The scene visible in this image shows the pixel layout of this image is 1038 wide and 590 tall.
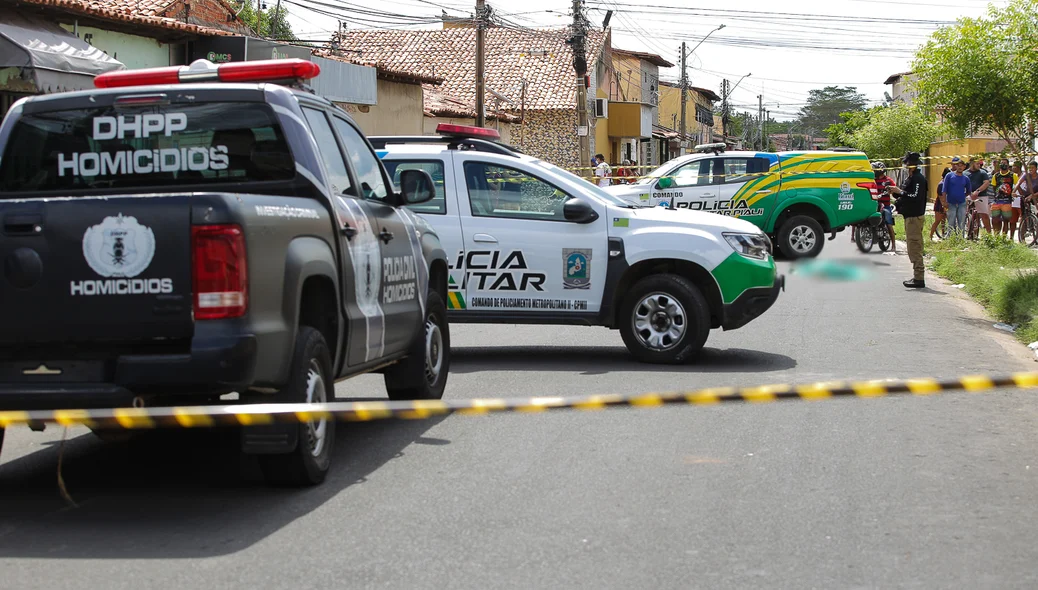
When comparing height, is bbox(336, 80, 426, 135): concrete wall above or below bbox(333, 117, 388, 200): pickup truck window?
above

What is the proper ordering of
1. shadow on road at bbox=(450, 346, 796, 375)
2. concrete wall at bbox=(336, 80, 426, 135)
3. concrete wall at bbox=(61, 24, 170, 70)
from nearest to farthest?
shadow on road at bbox=(450, 346, 796, 375)
concrete wall at bbox=(61, 24, 170, 70)
concrete wall at bbox=(336, 80, 426, 135)

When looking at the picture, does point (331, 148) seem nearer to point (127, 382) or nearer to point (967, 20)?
point (127, 382)

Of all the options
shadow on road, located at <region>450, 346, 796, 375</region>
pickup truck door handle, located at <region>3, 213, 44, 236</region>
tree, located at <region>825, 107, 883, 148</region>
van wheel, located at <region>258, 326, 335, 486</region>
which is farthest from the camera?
tree, located at <region>825, 107, 883, 148</region>

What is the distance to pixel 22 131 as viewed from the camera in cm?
638

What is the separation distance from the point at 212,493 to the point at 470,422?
85.4 inches

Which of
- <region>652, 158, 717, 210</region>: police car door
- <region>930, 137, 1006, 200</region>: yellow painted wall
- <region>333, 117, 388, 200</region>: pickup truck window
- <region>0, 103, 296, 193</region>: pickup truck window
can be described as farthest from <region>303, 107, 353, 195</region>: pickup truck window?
<region>930, 137, 1006, 200</region>: yellow painted wall

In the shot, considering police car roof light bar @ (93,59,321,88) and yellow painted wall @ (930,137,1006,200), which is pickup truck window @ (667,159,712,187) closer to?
police car roof light bar @ (93,59,321,88)

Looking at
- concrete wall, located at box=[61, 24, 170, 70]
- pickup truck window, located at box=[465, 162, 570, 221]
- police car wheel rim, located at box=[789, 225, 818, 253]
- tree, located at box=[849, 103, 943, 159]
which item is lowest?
police car wheel rim, located at box=[789, 225, 818, 253]

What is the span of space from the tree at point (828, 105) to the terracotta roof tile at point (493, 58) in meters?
59.4

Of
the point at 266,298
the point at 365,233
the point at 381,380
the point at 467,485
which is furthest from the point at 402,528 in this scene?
the point at 381,380

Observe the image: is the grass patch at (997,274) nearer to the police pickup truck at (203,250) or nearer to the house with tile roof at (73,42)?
the police pickup truck at (203,250)

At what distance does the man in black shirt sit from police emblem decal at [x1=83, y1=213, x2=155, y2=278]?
1397 cm

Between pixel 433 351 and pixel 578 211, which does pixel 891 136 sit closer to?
pixel 578 211

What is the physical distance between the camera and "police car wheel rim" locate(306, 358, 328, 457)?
601 centimetres
